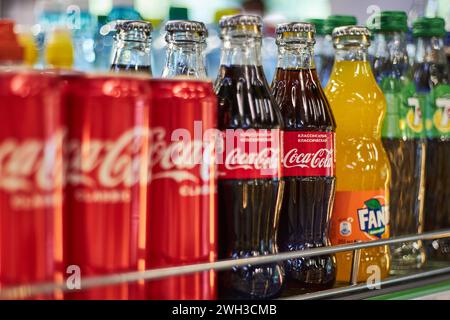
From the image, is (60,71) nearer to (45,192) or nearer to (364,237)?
(45,192)

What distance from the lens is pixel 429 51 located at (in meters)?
1.56

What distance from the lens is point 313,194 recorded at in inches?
46.0

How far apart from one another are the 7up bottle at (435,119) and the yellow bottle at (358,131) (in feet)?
0.61

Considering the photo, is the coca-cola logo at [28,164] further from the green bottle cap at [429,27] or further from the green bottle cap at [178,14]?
the green bottle cap at [429,27]

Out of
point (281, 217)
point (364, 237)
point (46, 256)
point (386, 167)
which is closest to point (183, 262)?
point (46, 256)

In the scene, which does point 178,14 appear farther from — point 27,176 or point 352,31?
point 27,176

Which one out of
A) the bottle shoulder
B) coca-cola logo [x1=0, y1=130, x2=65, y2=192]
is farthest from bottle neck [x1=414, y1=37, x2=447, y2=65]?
coca-cola logo [x1=0, y1=130, x2=65, y2=192]

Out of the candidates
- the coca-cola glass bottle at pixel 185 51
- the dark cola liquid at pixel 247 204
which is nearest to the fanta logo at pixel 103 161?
the dark cola liquid at pixel 247 204

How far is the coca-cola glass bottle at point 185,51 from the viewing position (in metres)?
1.06

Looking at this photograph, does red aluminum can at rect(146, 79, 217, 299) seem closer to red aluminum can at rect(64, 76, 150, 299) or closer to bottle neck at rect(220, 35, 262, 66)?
red aluminum can at rect(64, 76, 150, 299)

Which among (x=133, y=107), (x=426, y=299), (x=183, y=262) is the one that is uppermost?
(x=133, y=107)

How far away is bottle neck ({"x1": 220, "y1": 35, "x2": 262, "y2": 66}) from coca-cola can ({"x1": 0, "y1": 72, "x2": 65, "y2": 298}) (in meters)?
0.37

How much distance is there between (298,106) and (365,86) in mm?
198

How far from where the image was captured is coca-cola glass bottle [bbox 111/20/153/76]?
1.04 metres
